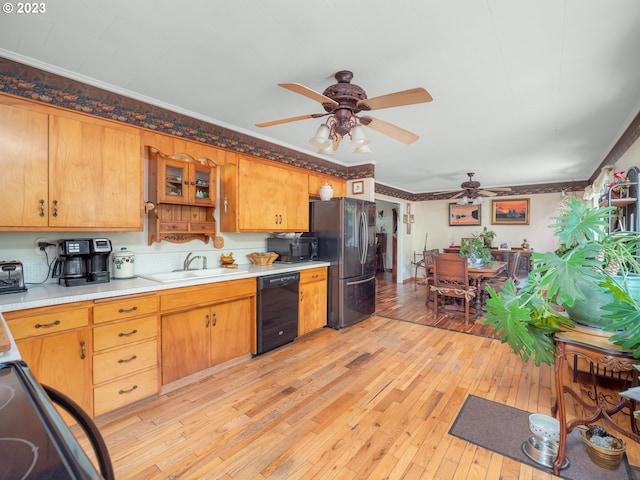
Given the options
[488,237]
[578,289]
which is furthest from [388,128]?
[488,237]

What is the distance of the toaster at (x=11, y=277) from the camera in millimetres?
1994

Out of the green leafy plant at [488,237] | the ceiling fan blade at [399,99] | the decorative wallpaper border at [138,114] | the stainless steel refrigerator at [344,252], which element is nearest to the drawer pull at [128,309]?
the decorative wallpaper border at [138,114]

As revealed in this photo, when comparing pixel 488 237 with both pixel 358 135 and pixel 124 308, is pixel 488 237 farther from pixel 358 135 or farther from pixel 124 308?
pixel 124 308

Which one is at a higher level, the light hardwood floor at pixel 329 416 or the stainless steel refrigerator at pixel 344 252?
the stainless steel refrigerator at pixel 344 252

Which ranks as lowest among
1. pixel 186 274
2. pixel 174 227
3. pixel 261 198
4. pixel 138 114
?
pixel 186 274

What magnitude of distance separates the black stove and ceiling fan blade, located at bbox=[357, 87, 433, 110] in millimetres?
1850

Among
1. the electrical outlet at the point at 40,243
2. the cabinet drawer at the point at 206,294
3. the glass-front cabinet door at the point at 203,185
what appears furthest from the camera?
the glass-front cabinet door at the point at 203,185

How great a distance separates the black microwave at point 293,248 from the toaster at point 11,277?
2397mm

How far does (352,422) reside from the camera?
2.12 m

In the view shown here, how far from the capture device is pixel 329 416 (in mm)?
2189

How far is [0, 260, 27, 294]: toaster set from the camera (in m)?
1.99

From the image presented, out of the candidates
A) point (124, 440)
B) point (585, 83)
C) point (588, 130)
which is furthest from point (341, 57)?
point (588, 130)

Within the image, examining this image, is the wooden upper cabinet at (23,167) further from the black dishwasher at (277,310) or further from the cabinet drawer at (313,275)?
the cabinet drawer at (313,275)

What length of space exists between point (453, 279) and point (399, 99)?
3.26m
